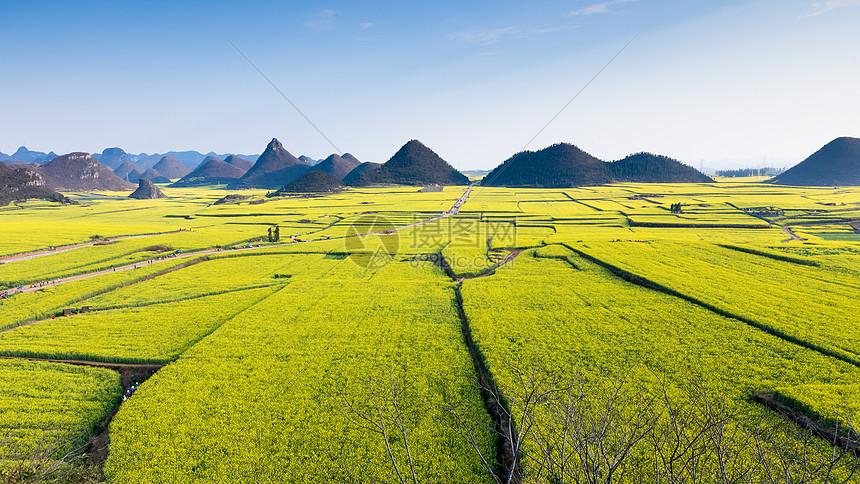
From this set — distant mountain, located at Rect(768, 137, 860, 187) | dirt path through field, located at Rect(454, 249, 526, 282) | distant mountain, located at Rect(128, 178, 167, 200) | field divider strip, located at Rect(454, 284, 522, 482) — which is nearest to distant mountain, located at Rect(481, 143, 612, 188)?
distant mountain, located at Rect(768, 137, 860, 187)

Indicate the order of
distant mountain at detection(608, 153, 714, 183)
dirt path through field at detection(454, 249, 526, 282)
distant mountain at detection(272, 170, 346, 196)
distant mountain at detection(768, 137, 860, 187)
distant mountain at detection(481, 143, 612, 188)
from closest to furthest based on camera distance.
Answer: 1. dirt path through field at detection(454, 249, 526, 282)
2. distant mountain at detection(768, 137, 860, 187)
3. distant mountain at detection(272, 170, 346, 196)
4. distant mountain at detection(481, 143, 612, 188)
5. distant mountain at detection(608, 153, 714, 183)

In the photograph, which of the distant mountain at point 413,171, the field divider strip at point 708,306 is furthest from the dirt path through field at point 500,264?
the distant mountain at point 413,171

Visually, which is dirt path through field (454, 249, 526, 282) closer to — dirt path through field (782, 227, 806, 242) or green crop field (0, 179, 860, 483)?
green crop field (0, 179, 860, 483)

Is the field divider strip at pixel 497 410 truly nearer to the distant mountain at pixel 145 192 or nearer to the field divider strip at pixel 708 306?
the field divider strip at pixel 708 306

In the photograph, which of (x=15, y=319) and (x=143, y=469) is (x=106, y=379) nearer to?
(x=143, y=469)

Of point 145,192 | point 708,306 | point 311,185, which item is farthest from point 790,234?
point 145,192
